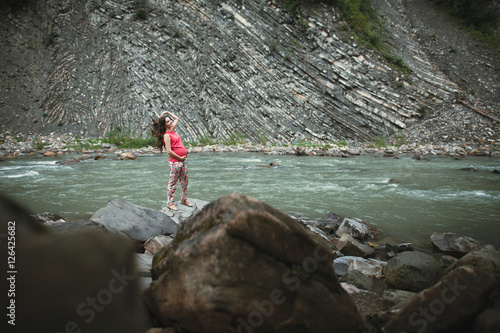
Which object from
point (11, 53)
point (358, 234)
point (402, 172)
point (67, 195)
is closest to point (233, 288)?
point (358, 234)

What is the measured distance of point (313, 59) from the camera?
67.3ft

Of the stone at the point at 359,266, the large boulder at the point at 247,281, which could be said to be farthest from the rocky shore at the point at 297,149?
the large boulder at the point at 247,281

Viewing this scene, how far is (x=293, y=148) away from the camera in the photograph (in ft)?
50.3

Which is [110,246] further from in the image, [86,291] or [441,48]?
[441,48]

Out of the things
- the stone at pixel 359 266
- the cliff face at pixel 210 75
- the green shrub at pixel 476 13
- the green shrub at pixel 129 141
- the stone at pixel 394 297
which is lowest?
the green shrub at pixel 129 141

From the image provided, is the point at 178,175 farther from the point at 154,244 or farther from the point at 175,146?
the point at 154,244

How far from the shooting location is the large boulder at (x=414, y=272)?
7.10ft

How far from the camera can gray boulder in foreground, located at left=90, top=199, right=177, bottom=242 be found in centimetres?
300

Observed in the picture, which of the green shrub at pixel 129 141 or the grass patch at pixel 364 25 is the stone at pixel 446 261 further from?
the grass patch at pixel 364 25

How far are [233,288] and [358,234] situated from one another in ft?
8.92

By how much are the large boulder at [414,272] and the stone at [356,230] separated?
3.90 ft

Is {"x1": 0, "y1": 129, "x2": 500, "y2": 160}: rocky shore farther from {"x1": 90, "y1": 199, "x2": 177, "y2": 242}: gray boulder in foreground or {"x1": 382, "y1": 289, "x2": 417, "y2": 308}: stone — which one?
{"x1": 382, "y1": 289, "x2": 417, "y2": 308}: stone

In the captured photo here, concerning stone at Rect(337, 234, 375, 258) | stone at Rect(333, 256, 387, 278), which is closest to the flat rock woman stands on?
stone at Rect(337, 234, 375, 258)

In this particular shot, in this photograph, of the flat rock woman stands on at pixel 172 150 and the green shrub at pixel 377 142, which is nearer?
the flat rock woman stands on at pixel 172 150
